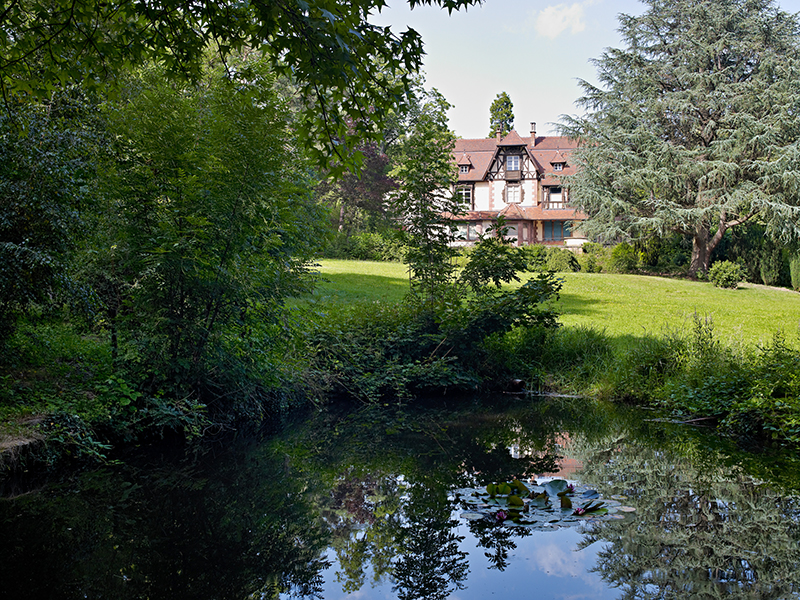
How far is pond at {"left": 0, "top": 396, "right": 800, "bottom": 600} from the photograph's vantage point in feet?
12.1

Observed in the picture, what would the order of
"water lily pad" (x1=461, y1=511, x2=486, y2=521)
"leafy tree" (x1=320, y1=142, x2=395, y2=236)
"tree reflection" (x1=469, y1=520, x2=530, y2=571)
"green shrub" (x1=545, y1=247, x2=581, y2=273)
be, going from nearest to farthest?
"tree reflection" (x1=469, y1=520, x2=530, y2=571), "water lily pad" (x1=461, y1=511, x2=486, y2=521), "green shrub" (x1=545, y1=247, x2=581, y2=273), "leafy tree" (x1=320, y1=142, x2=395, y2=236)

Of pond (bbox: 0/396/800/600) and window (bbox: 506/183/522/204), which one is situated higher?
window (bbox: 506/183/522/204)

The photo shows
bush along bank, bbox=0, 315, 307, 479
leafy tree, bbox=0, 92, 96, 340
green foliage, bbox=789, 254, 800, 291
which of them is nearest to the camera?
leafy tree, bbox=0, 92, 96, 340

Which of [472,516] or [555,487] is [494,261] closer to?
[555,487]

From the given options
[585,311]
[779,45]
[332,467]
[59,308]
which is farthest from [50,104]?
[779,45]

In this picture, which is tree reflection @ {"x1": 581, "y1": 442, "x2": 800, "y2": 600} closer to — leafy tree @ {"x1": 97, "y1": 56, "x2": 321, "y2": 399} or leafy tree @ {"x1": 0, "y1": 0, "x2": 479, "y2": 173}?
leafy tree @ {"x1": 0, "y1": 0, "x2": 479, "y2": 173}

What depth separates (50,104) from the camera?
21.4ft

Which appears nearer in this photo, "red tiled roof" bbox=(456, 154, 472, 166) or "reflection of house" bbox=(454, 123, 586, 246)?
"reflection of house" bbox=(454, 123, 586, 246)

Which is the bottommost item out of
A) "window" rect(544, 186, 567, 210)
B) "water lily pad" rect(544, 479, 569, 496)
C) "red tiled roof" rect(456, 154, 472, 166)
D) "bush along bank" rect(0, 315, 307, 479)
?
"water lily pad" rect(544, 479, 569, 496)

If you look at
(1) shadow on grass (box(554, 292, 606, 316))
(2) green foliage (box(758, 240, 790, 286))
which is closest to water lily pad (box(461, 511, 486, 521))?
(1) shadow on grass (box(554, 292, 606, 316))

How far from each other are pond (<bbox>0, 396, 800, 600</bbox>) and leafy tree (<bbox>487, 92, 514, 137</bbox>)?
55.6 metres

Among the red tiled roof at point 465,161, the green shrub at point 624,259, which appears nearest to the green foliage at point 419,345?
the green shrub at point 624,259

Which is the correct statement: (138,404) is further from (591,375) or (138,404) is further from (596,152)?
(596,152)

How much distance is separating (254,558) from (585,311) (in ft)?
42.4
